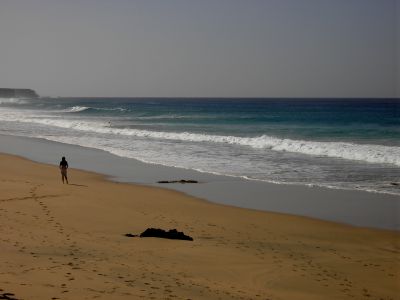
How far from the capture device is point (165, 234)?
35.7 feet

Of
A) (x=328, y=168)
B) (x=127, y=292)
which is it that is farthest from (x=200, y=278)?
(x=328, y=168)

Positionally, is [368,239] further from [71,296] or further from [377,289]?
[71,296]

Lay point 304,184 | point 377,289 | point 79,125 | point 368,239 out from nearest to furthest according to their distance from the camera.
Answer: point 377,289 < point 368,239 < point 304,184 < point 79,125

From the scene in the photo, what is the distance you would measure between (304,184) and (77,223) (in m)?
8.78

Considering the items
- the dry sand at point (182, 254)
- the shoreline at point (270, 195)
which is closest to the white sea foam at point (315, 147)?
the shoreline at point (270, 195)

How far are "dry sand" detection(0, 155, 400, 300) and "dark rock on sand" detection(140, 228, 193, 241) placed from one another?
25 centimetres

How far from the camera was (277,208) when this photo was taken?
1462cm

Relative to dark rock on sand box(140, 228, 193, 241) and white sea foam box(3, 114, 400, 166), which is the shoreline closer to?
dark rock on sand box(140, 228, 193, 241)

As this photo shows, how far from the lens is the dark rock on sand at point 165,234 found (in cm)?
1080

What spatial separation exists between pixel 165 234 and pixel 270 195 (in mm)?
6204

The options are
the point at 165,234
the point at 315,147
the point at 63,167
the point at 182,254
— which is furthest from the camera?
the point at 315,147

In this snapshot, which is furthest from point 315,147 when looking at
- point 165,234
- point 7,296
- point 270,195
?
point 7,296

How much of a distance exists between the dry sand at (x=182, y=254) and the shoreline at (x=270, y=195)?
92 centimetres

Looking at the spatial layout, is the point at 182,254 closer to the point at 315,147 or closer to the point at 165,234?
the point at 165,234
